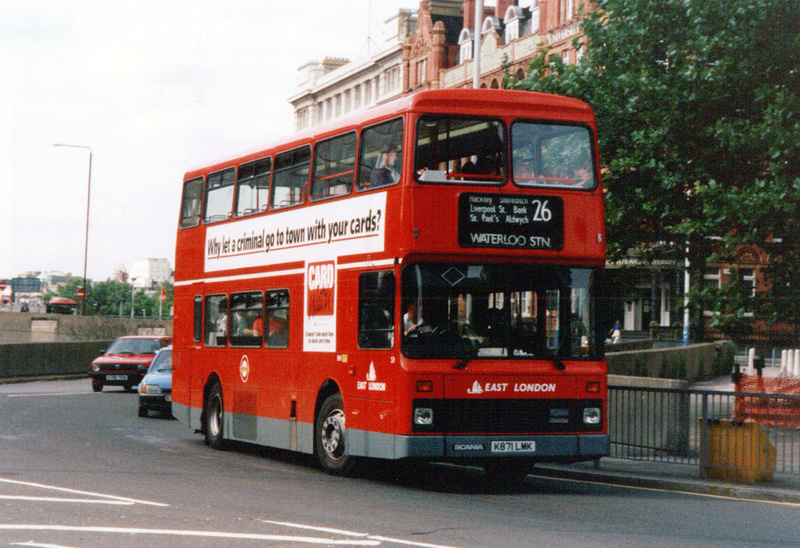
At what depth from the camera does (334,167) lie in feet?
49.5

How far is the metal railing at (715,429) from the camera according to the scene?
14.2 m

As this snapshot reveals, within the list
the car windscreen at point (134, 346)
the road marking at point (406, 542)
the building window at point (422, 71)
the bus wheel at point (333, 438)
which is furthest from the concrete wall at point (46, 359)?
the building window at point (422, 71)

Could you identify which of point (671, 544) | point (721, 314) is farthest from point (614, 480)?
point (721, 314)

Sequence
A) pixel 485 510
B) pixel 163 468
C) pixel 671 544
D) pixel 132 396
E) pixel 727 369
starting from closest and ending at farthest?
pixel 671 544, pixel 485 510, pixel 163 468, pixel 132 396, pixel 727 369

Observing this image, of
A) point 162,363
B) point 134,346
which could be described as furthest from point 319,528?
point 134,346

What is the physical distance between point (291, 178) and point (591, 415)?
5.20m

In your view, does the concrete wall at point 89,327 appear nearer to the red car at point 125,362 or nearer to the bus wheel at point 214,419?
the red car at point 125,362

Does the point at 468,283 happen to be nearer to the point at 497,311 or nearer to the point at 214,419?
the point at 497,311

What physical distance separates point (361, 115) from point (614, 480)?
5.13 metres

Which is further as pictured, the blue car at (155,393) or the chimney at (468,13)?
the chimney at (468,13)

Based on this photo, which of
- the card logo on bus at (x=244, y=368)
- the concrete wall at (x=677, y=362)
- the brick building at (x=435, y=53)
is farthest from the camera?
the brick building at (x=435, y=53)

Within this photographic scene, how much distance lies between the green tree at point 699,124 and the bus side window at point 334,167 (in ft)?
26.8

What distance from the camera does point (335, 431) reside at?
48.3 feet

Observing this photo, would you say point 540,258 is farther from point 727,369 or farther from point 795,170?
point 727,369
